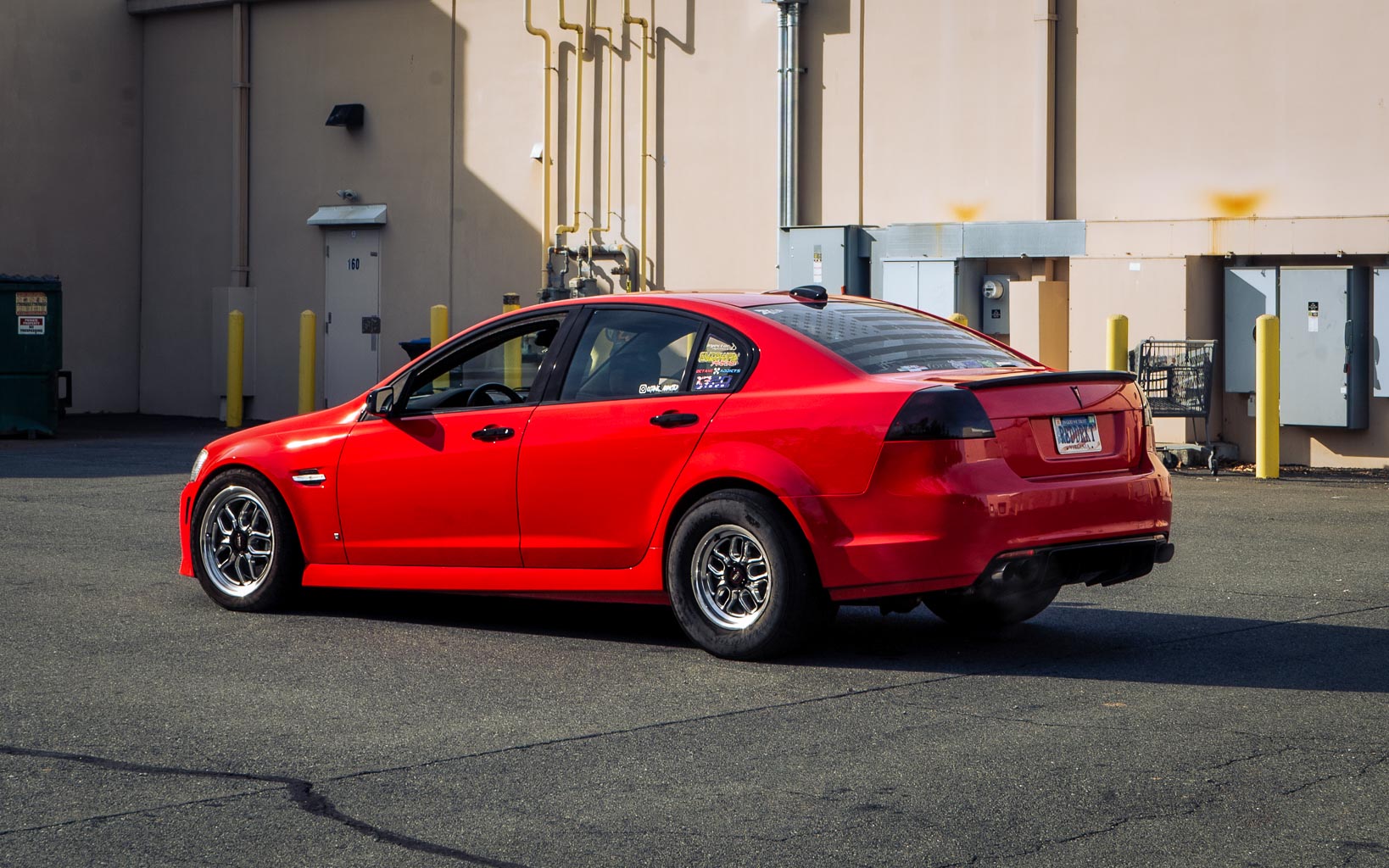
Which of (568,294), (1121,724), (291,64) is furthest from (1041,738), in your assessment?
(291,64)

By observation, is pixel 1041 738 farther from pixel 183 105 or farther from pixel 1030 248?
pixel 183 105

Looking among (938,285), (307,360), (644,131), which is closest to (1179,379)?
(938,285)

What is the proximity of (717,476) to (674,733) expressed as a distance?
141 centimetres

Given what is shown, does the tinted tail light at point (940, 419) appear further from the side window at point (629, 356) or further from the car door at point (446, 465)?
the car door at point (446, 465)

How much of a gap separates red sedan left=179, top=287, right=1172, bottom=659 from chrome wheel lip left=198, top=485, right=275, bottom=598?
0.5 inches

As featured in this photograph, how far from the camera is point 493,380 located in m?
8.33

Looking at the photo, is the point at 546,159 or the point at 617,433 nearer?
the point at 617,433

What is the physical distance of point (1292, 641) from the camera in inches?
280

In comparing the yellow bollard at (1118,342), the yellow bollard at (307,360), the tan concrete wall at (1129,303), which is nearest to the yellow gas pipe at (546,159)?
the yellow bollard at (307,360)

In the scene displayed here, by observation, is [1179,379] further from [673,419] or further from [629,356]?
[673,419]

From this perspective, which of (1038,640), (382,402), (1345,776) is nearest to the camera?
(1345,776)

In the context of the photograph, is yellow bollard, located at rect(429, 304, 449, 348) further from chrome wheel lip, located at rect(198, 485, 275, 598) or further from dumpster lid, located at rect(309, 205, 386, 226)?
chrome wheel lip, located at rect(198, 485, 275, 598)

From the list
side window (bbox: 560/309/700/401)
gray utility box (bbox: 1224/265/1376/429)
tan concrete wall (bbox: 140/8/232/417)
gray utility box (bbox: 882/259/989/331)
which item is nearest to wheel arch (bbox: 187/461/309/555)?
side window (bbox: 560/309/700/401)

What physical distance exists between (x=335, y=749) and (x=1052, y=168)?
13943 millimetres
